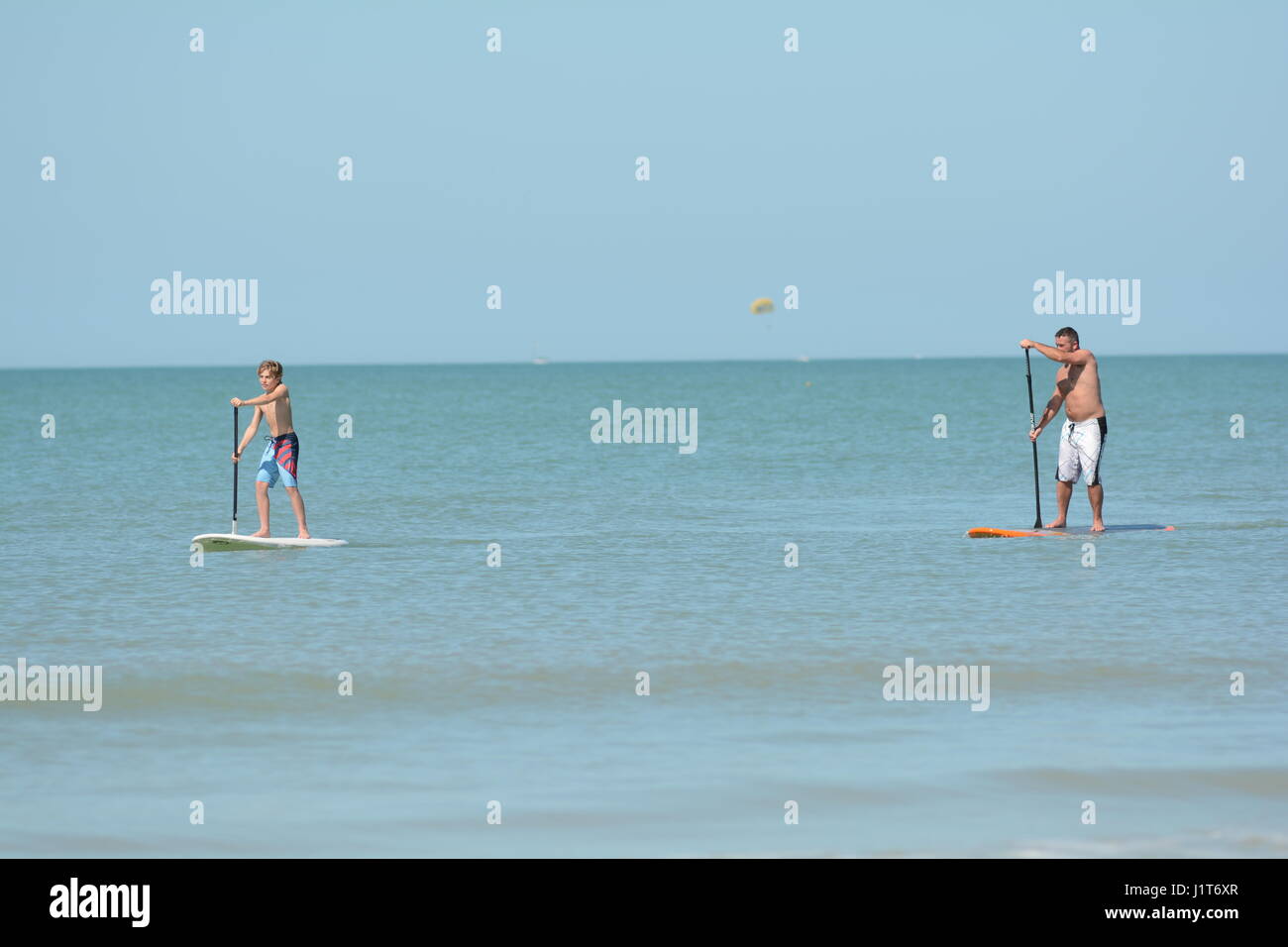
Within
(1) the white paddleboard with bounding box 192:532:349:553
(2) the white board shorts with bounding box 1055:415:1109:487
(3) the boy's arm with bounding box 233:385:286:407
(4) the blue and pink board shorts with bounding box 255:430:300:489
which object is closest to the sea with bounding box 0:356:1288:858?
(1) the white paddleboard with bounding box 192:532:349:553

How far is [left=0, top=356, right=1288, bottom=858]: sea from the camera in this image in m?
6.90

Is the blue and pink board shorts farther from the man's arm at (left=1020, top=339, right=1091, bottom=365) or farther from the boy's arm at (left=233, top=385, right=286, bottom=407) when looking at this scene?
the man's arm at (left=1020, top=339, right=1091, bottom=365)

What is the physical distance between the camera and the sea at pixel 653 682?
6898 mm

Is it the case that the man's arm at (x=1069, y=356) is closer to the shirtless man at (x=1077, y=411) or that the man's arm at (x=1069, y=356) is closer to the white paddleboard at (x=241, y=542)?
the shirtless man at (x=1077, y=411)

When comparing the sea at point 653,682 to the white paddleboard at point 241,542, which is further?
the white paddleboard at point 241,542

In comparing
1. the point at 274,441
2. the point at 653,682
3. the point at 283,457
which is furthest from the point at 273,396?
the point at 653,682

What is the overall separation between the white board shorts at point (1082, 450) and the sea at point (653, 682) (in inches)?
25.1

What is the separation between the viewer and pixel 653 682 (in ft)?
31.7

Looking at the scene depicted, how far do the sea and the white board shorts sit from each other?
2.09ft

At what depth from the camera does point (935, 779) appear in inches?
294

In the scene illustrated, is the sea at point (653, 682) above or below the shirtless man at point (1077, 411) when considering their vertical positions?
below

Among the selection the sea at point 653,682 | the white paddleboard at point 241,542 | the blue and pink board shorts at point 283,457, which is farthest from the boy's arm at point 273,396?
the sea at point 653,682

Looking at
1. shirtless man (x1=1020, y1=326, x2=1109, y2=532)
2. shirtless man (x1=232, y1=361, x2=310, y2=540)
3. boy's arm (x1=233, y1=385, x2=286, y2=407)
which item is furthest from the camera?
shirtless man (x1=1020, y1=326, x2=1109, y2=532)

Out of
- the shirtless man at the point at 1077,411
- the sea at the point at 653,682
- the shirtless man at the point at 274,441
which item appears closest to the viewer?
the sea at the point at 653,682
